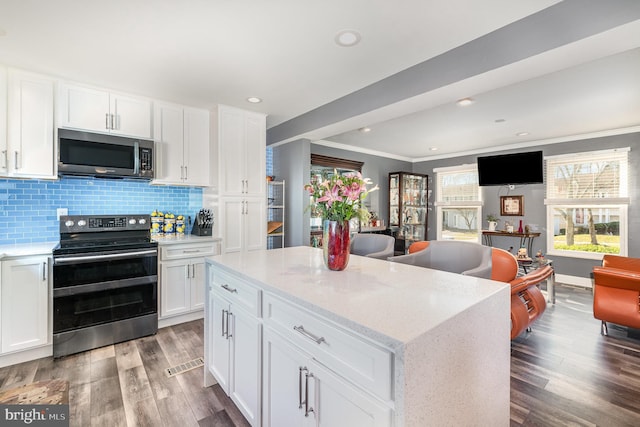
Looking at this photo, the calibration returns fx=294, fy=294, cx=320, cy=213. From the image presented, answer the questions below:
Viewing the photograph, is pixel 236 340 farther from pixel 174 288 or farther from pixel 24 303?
pixel 24 303

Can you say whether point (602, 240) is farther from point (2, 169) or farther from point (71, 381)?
point (2, 169)

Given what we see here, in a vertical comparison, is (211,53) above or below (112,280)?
above

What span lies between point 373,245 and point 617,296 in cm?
230

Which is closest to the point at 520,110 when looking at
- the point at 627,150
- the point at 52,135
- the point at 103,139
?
the point at 627,150

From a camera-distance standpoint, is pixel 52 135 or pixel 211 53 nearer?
pixel 211 53

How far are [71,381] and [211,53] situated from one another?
2.68 meters

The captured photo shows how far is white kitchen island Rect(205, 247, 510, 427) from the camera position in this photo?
895 millimetres

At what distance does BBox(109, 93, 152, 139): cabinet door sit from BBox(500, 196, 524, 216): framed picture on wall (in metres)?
6.08

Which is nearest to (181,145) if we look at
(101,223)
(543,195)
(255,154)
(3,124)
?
(255,154)

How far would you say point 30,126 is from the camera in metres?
2.61

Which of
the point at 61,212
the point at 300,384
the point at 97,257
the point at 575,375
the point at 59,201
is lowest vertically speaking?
the point at 575,375

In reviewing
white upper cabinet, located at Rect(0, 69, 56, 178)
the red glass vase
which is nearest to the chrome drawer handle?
the red glass vase

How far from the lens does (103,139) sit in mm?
2900

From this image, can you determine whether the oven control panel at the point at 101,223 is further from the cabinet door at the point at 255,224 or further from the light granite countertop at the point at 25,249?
the cabinet door at the point at 255,224
